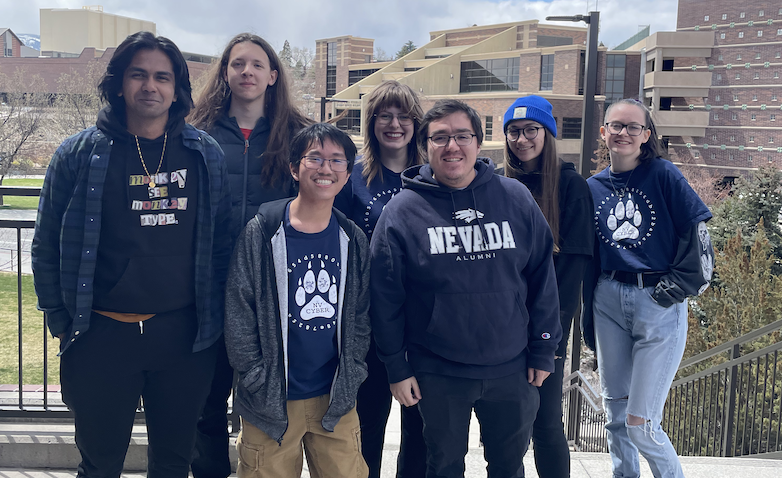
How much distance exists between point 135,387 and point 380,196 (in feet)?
4.49

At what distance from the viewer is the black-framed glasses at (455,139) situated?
2.55m

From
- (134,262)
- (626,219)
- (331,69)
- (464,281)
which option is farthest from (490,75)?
(134,262)

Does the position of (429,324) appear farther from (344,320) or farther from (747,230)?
(747,230)

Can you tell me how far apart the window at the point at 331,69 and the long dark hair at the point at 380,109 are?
222 feet

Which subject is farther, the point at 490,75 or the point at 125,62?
the point at 490,75

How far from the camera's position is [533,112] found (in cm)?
287

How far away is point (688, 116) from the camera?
5141cm

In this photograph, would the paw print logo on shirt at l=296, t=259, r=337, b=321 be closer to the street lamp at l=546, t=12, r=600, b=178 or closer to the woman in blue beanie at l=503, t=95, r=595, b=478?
the woman in blue beanie at l=503, t=95, r=595, b=478

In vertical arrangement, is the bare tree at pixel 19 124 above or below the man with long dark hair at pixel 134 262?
above

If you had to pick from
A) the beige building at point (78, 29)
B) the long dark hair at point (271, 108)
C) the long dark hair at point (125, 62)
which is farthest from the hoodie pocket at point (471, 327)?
the beige building at point (78, 29)

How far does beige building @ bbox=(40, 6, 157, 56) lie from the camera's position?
97.4 meters

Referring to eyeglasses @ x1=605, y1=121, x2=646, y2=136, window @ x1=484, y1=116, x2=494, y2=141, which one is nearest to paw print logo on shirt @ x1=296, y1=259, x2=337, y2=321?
eyeglasses @ x1=605, y1=121, x2=646, y2=136

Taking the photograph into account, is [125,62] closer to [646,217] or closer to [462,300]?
[462,300]

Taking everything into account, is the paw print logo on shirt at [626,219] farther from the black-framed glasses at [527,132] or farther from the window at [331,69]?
the window at [331,69]
